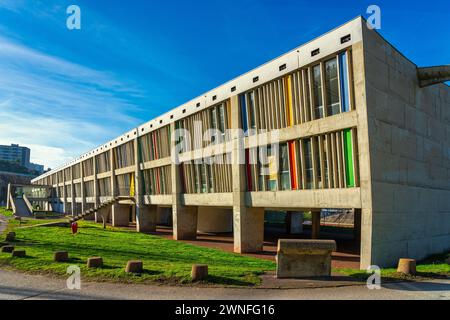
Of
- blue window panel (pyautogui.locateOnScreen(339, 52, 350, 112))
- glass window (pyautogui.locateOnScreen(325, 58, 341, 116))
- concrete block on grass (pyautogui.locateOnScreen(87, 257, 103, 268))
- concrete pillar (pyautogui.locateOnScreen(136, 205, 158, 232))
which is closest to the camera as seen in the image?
concrete block on grass (pyautogui.locateOnScreen(87, 257, 103, 268))

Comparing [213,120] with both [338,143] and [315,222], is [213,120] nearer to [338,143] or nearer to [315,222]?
[338,143]

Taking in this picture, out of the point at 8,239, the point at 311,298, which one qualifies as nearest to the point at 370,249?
the point at 311,298

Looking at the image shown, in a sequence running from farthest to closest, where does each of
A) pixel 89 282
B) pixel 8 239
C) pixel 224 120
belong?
pixel 224 120 < pixel 8 239 < pixel 89 282

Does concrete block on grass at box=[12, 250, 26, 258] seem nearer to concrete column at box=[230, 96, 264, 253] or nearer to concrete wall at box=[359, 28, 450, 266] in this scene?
concrete column at box=[230, 96, 264, 253]

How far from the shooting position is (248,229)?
22.2 metres

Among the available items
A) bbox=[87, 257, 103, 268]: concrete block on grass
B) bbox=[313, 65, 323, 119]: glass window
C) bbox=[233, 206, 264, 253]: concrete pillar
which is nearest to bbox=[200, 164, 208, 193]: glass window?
bbox=[233, 206, 264, 253]: concrete pillar

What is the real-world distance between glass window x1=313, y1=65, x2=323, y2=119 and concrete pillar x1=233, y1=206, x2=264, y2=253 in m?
8.02

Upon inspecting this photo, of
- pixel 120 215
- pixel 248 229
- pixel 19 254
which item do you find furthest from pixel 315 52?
pixel 120 215

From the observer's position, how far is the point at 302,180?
18.2m

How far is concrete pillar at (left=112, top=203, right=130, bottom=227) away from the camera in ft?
146

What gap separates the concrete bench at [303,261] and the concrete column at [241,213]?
10319 millimetres

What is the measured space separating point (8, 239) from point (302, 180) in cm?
1855
